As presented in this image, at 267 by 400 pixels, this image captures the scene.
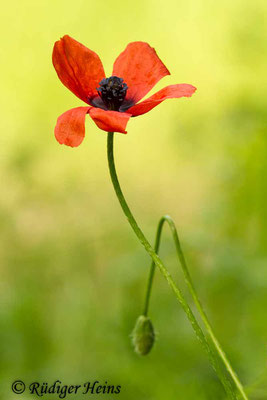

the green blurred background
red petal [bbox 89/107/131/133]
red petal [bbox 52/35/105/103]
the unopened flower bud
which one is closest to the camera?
red petal [bbox 89/107/131/133]

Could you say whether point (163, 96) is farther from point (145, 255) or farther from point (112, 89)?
point (145, 255)

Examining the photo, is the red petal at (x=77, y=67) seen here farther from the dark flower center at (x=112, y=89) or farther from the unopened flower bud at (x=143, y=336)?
the unopened flower bud at (x=143, y=336)

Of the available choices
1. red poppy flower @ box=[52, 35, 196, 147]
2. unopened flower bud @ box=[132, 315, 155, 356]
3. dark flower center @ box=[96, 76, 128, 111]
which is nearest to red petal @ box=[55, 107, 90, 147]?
red poppy flower @ box=[52, 35, 196, 147]

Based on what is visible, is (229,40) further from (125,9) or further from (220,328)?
(125,9)

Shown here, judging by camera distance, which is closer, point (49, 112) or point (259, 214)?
point (259, 214)

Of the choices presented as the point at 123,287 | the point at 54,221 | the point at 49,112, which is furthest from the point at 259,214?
the point at 49,112

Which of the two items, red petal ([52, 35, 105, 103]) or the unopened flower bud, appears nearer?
red petal ([52, 35, 105, 103])

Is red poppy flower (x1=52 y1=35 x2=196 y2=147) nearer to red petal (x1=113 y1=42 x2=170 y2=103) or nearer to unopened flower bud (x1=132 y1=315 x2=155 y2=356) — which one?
red petal (x1=113 y1=42 x2=170 y2=103)
